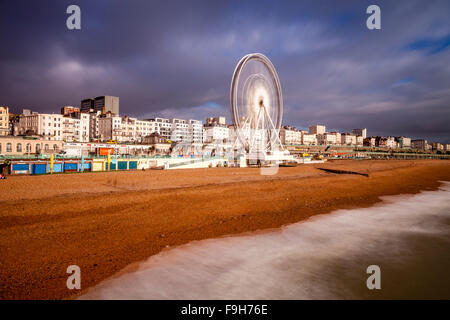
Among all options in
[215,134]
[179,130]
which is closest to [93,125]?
[179,130]

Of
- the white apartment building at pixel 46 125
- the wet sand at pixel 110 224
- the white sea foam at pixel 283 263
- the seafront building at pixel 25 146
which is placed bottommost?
the white sea foam at pixel 283 263

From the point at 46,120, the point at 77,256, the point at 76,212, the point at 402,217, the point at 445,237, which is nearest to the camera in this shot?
the point at 77,256

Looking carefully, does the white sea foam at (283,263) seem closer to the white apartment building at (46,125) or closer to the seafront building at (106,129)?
the seafront building at (106,129)

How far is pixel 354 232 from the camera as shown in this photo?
1016 cm

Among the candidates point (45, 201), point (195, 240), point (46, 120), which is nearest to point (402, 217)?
point (195, 240)

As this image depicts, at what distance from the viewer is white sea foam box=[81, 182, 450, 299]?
568 centimetres

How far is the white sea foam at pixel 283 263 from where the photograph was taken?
18.6 feet

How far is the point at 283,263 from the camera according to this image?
7230 mm

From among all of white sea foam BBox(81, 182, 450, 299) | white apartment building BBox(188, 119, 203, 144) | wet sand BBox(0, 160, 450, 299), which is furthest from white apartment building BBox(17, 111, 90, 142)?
white sea foam BBox(81, 182, 450, 299)

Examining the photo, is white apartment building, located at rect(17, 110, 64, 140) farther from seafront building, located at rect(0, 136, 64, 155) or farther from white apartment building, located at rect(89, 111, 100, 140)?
seafront building, located at rect(0, 136, 64, 155)

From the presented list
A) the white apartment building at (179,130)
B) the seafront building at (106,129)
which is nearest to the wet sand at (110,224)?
the seafront building at (106,129)

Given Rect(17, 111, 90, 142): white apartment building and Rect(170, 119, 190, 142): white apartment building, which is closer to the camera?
Rect(17, 111, 90, 142): white apartment building

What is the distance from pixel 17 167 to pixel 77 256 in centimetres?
3104
